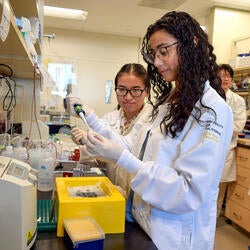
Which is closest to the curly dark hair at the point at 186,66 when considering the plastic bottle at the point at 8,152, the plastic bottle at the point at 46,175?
the plastic bottle at the point at 46,175

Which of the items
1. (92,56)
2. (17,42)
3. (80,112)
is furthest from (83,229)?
(92,56)

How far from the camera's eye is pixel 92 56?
20.2ft

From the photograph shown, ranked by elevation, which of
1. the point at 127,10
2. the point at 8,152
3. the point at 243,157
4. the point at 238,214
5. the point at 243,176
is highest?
the point at 127,10

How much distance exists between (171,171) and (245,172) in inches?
89.1

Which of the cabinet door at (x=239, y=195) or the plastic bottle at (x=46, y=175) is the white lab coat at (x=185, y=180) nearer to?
the plastic bottle at (x=46, y=175)

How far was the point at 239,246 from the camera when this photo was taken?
2518mm

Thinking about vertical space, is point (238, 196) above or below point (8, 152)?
below

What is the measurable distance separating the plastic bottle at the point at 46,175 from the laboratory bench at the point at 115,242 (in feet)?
1.52

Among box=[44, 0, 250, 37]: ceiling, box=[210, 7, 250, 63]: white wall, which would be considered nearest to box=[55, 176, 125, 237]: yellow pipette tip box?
box=[44, 0, 250, 37]: ceiling

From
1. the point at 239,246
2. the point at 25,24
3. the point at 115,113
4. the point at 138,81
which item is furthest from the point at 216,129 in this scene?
the point at 239,246

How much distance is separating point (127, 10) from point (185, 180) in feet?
13.2

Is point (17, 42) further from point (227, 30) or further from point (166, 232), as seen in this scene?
point (227, 30)

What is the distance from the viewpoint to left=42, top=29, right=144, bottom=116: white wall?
19.6ft

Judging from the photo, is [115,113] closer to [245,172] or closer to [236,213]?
[245,172]
